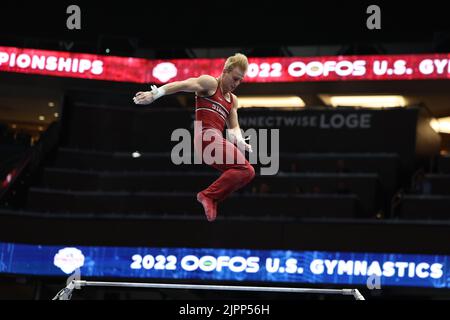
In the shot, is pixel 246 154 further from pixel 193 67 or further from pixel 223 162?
pixel 223 162

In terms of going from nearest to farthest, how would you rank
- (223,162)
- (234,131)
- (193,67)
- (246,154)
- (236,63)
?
(236,63)
(223,162)
(234,131)
(246,154)
(193,67)

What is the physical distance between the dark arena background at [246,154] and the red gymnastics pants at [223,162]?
10.4 meters

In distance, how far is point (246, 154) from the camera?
29.4 metres

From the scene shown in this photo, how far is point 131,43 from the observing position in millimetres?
33625

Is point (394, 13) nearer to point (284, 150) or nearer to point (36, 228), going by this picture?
point (284, 150)

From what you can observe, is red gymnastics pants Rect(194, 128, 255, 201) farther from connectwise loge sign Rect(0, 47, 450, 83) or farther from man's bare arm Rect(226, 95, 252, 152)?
connectwise loge sign Rect(0, 47, 450, 83)

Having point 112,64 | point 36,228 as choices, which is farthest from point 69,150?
point 36,228

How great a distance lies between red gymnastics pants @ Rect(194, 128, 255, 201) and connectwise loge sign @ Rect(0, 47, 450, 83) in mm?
20396

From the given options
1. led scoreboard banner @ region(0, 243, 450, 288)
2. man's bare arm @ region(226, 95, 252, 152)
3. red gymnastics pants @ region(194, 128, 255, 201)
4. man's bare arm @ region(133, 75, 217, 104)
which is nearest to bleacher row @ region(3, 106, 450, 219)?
led scoreboard banner @ region(0, 243, 450, 288)

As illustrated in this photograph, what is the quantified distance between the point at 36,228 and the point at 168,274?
13.2 feet

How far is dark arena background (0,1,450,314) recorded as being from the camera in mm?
23562

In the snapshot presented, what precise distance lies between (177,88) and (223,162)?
1.09m

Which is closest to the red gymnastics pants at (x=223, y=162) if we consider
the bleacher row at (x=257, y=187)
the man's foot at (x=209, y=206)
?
the man's foot at (x=209, y=206)

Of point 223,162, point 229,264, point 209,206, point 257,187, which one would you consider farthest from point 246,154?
point 209,206
